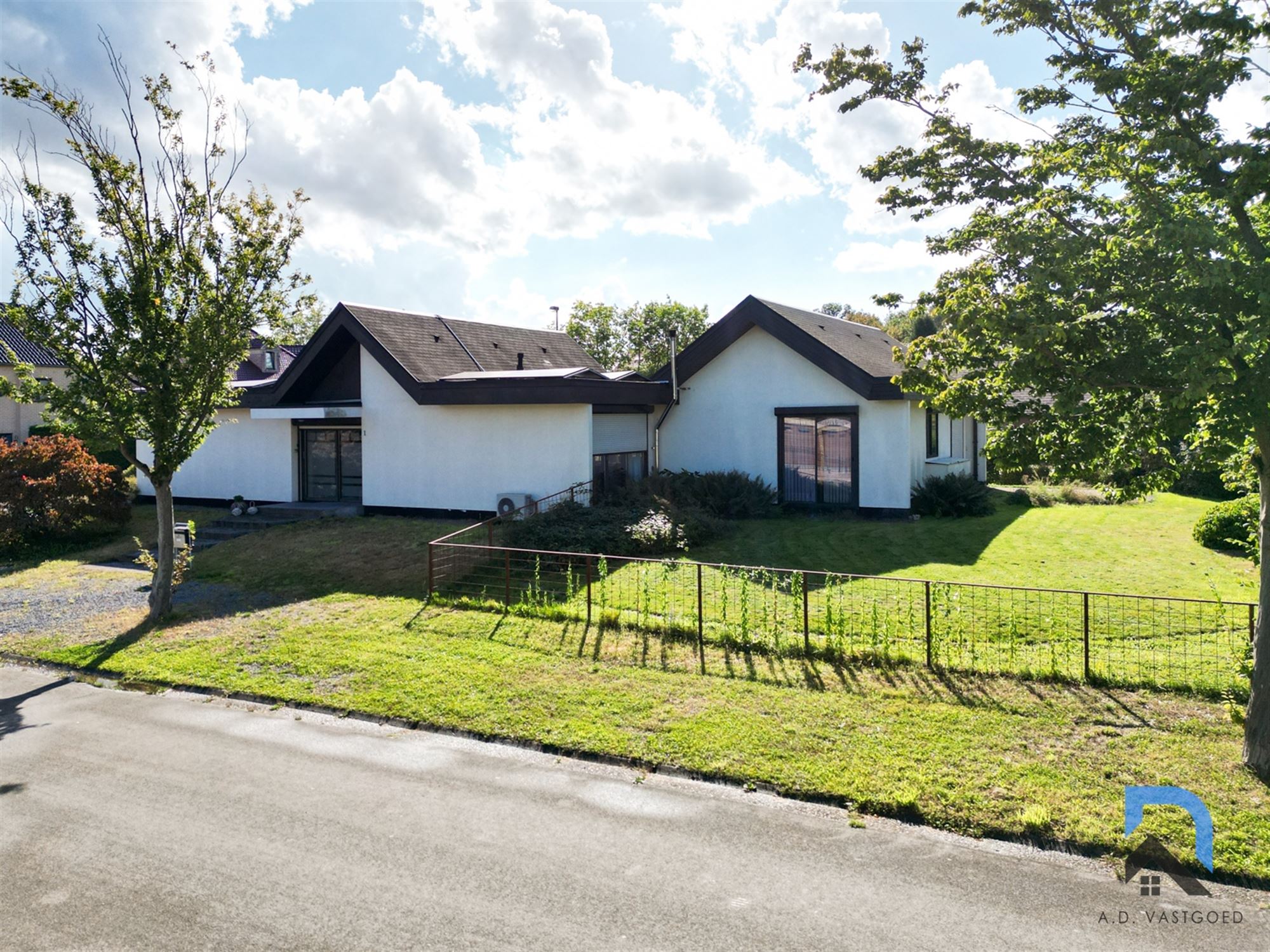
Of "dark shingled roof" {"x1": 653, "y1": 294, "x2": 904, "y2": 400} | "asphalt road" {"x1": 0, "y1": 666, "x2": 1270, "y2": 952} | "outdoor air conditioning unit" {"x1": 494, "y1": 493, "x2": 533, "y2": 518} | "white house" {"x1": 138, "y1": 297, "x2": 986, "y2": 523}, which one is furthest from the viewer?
"dark shingled roof" {"x1": 653, "y1": 294, "x2": 904, "y2": 400}

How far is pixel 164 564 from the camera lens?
12.1 metres

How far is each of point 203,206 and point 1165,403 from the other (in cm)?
1206

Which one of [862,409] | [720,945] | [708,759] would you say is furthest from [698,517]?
[720,945]

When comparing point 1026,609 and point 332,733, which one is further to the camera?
point 1026,609

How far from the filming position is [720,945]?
4570 millimetres

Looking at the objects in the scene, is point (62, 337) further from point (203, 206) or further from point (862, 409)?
point (862, 409)

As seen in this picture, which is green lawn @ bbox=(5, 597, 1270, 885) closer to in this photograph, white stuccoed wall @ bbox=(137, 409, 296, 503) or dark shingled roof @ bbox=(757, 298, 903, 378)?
white stuccoed wall @ bbox=(137, 409, 296, 503)

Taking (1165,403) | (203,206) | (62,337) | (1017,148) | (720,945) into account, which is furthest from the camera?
(203,206)

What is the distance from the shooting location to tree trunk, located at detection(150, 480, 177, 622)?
1191 cm

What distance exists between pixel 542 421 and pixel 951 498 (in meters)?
9.68

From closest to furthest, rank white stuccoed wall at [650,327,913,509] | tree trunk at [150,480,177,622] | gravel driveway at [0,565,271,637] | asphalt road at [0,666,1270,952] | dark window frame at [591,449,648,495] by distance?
asphalt road at [0,666,1270,952] < tree trunk at [150,480,177,622] < gravel driveway at [0,565,271,637] < dark window frame at [591,449,648,495] < white stuccoed wall at [650,327,913,509]

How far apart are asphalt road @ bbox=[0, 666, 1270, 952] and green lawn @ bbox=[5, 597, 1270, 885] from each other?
431mm

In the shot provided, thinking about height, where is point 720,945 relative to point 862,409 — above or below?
below

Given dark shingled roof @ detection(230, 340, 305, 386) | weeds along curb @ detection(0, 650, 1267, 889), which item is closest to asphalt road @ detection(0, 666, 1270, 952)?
weeds along curb @ detection(0, 650, 1267, 889)
